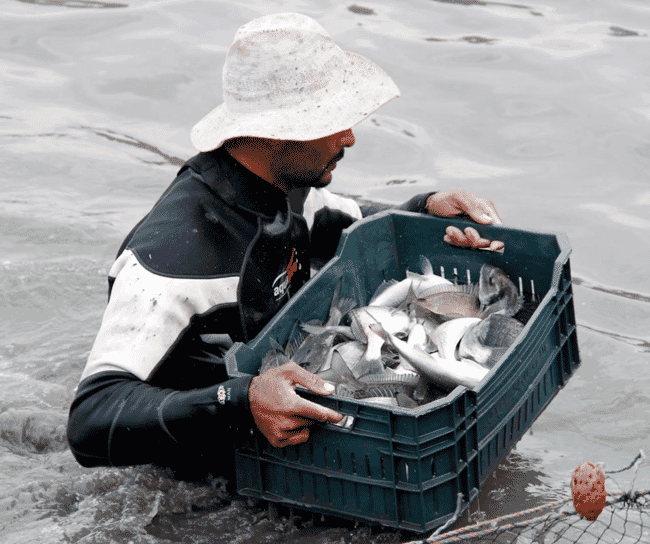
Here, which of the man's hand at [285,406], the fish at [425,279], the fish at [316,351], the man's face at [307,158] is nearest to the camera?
the man's hand at [285,406]

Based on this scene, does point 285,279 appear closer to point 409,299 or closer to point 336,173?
point 409,299

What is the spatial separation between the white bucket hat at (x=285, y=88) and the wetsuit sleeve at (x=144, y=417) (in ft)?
3.00

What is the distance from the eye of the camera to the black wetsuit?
2881mm

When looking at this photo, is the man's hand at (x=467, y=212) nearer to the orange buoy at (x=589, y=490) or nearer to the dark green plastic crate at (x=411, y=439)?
the dark green plastic crate at (x=411, y=439)

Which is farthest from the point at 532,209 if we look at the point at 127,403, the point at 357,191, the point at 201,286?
the point at 127,403

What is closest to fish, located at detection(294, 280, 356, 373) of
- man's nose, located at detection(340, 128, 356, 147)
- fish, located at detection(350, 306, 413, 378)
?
fish, located at detection(350, 306, 413, 378)

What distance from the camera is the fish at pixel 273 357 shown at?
3248 mm

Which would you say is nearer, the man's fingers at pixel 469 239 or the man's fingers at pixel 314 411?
the man's fingers at pixel 314 411

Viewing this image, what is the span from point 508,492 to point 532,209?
2.89m

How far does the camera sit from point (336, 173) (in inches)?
269

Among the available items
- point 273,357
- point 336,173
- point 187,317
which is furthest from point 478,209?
point 336,173

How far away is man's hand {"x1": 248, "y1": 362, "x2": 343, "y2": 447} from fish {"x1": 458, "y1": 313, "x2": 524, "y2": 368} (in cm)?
97

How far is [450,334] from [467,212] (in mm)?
656

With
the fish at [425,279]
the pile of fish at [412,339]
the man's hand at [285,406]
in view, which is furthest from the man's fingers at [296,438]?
the fish at [425,279]
